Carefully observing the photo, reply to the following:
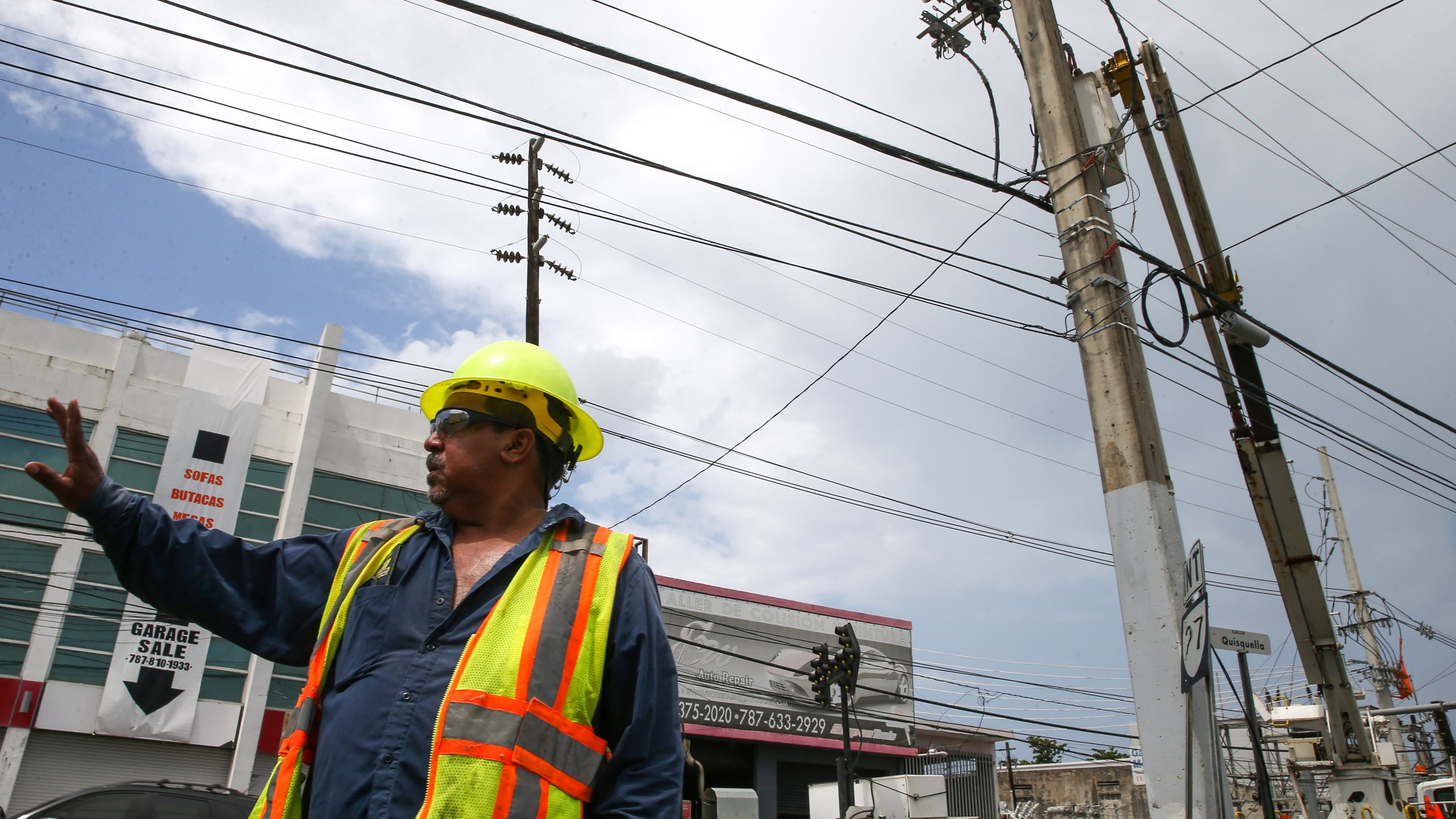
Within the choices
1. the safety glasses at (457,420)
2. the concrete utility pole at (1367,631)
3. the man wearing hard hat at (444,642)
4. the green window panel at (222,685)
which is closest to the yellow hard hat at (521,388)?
the safety glasses at (457,420)

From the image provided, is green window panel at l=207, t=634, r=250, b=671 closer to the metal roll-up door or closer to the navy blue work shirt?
the metal roll-up door

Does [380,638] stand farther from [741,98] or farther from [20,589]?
[20,589]

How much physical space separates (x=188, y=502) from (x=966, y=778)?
81.3 feet

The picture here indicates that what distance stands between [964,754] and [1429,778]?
46.0 feet

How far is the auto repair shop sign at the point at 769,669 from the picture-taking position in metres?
25.0

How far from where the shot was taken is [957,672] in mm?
25375

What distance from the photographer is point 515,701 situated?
1.95m

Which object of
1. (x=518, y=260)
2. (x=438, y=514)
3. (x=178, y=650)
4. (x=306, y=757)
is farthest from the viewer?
(x=178, y=650)

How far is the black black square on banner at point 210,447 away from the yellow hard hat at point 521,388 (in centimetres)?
2006

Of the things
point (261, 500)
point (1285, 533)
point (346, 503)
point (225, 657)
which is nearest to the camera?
point (1285, 533)

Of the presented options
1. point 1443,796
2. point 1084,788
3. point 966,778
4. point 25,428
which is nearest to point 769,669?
point 966,778

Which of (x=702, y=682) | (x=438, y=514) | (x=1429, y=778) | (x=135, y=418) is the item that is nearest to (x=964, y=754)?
(x=702, y=682)

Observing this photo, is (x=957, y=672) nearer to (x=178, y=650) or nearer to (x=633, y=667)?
(x=178, y=650)

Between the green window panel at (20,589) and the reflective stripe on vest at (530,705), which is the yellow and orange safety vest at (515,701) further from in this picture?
the green window panel at (20,589)
